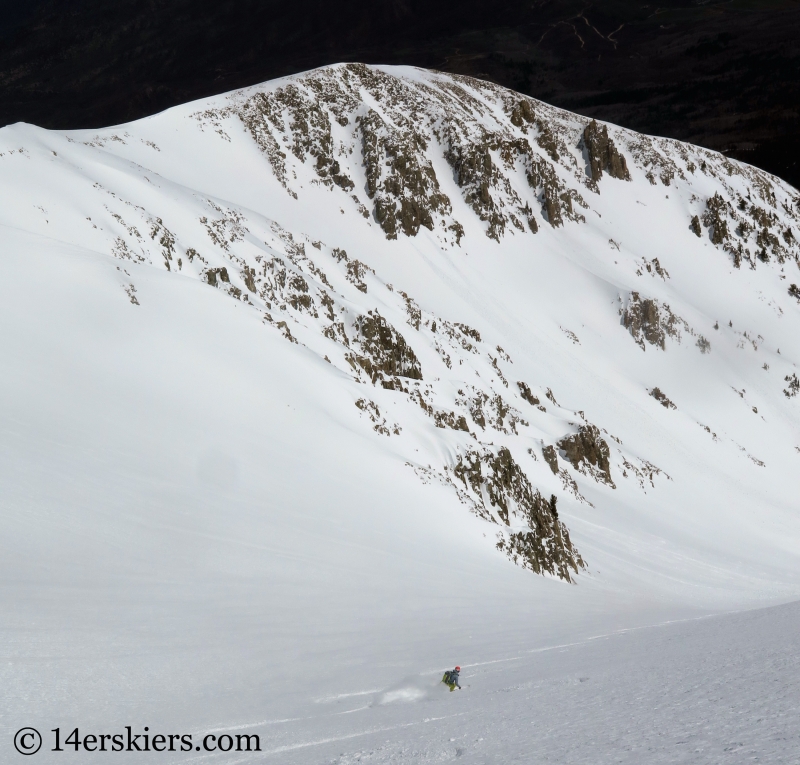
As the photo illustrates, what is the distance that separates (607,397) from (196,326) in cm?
3713

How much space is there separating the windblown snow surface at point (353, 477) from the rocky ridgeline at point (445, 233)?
0.85ft

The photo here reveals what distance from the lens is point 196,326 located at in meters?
22.1

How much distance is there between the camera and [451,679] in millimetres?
9102

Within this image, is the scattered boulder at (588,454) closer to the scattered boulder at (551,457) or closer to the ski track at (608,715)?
the scattered boulder at (551,457)

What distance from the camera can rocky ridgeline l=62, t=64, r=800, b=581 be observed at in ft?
85.0

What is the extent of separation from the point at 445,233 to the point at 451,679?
57177mm

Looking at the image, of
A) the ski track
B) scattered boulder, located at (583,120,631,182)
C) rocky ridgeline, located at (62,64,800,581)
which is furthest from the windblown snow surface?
scattered boulder, located at (583,120,631,182)

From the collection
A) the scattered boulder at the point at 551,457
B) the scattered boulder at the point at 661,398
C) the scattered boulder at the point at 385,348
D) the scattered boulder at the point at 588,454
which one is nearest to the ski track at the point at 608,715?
the scattered boulder at the point at 551,457

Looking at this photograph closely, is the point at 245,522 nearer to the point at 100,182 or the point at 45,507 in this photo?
the point at 45,507

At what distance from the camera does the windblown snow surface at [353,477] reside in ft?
24.4

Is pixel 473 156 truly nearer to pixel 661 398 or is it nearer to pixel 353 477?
pixel 661 398

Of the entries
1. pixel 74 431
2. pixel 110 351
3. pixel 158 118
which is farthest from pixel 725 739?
pixel 158 118

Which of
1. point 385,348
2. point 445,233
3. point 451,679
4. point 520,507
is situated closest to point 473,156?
point 445,233

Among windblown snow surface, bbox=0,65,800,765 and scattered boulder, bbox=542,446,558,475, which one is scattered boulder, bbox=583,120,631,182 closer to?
windblown snow surface, bbox=0,65,800,765
